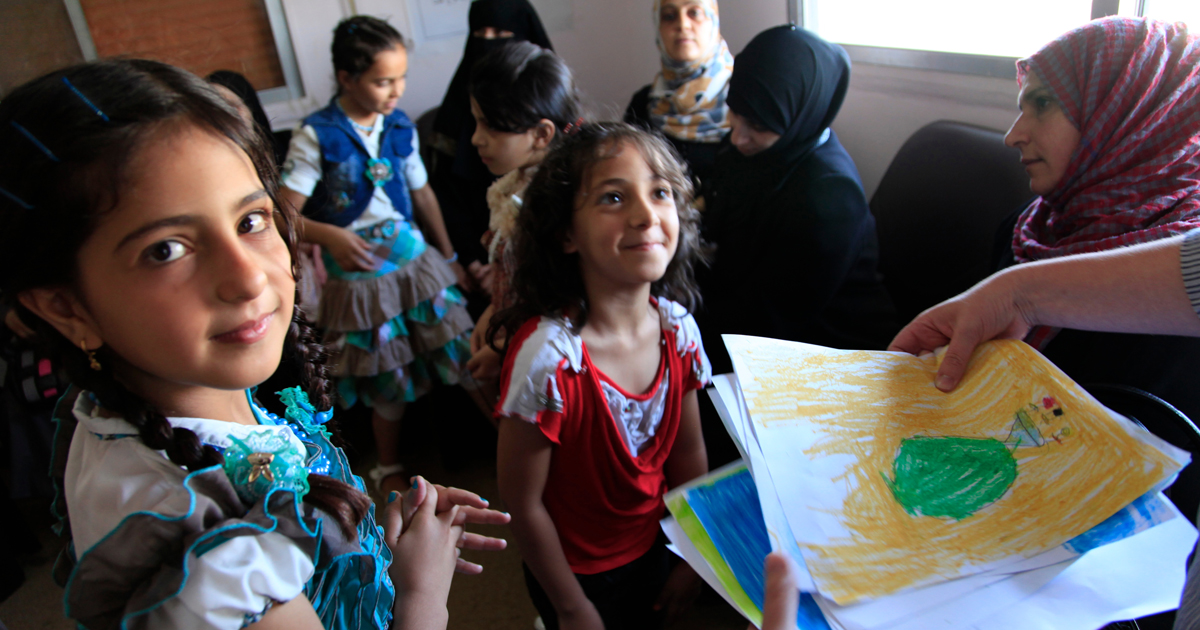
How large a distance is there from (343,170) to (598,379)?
1.22 metres

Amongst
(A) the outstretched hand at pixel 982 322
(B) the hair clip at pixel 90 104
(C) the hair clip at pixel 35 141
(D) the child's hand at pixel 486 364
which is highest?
(B) the hair clip at pixel 90 104

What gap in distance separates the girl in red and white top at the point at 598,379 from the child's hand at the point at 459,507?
0.23 m

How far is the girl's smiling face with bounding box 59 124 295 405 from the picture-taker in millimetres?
549

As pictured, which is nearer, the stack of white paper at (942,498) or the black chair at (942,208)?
the stack of white paper at (942,498)

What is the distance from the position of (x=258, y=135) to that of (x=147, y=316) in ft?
0.84

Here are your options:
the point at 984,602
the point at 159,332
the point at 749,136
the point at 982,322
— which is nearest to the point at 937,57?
the point at 749,136

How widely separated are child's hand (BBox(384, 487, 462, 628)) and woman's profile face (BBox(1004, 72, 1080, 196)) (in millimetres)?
1132

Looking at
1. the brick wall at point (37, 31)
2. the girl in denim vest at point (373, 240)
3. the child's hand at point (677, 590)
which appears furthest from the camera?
the brick wall at point (37, 31)

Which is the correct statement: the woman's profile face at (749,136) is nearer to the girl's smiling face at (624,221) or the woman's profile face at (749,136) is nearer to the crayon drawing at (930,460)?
the girl's smiling face at (624,221)

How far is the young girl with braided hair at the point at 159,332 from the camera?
1.68 feet

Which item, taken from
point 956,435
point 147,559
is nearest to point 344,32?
point 147,559

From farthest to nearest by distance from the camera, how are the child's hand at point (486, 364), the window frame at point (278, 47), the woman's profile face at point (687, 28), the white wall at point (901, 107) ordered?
the window frame at point (278, 47)
the woman's profile face at point (687, 28)
the white wall at point (901, 107)
the child's hand at point (486, 364)

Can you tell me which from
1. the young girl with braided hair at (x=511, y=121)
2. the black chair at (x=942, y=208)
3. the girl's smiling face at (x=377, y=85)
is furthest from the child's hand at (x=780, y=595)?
the girl's smiling face at (x=377, y=85)

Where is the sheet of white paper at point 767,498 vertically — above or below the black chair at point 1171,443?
above
